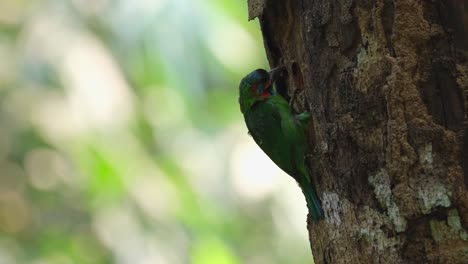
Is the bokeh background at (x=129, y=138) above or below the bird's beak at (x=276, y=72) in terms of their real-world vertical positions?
above

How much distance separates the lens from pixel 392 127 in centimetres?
230

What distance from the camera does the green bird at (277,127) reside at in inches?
119

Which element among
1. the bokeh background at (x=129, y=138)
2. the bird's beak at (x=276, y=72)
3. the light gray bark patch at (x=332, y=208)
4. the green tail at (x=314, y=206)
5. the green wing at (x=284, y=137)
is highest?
the bokeh background at (x=129, y=138)

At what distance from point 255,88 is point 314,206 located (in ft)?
3.75

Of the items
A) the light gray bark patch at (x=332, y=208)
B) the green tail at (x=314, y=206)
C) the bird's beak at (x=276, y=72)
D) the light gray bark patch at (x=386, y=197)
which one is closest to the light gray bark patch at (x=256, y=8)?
the bird's beak at (x=276, y=72)

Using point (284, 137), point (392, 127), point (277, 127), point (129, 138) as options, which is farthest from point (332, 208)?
point (129, 138)

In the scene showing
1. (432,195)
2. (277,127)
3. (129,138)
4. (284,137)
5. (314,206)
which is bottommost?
(432,195)

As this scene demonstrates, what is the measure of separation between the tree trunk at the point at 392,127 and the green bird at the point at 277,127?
31 centimetres

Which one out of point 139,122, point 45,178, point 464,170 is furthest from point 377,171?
point 45,178

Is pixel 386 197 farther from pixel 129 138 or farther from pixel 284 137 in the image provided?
pixel 129 138

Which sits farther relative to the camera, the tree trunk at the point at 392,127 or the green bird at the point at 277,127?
the green bird at the point at 277,127

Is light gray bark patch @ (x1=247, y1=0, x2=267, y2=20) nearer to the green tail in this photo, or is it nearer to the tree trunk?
the tree trunk

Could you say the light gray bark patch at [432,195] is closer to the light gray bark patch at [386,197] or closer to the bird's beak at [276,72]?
the light gray bark patch at [386,197]

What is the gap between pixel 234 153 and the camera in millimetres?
6375
